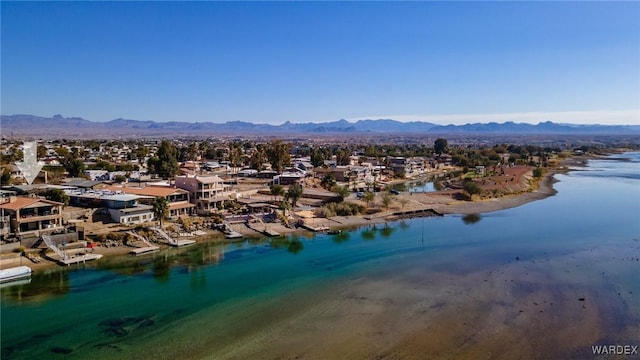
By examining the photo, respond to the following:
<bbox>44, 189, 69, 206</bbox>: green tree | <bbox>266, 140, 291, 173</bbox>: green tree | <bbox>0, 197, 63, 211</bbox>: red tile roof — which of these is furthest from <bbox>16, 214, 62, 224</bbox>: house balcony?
<bbox>266, 140, 291, 173</bbox>: green tree

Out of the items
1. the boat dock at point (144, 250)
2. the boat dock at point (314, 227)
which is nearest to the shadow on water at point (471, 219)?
the boat dock at point (314, 227)

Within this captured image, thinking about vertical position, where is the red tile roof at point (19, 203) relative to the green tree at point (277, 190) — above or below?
above

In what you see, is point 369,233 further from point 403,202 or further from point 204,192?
point 204,192

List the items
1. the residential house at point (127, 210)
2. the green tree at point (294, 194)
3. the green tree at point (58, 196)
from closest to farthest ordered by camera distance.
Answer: the residential house at point (127, 210) → the green tree at point (58, 196) → the green tree at point (294, 194)

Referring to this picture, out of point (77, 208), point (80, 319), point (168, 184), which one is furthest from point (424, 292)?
point (168, 184)

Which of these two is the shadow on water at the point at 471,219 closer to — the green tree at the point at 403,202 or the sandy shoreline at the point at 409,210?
A: the sandy shoreline at the point at 409,210

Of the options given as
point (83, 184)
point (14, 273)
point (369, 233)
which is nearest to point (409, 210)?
point (369, 233)
